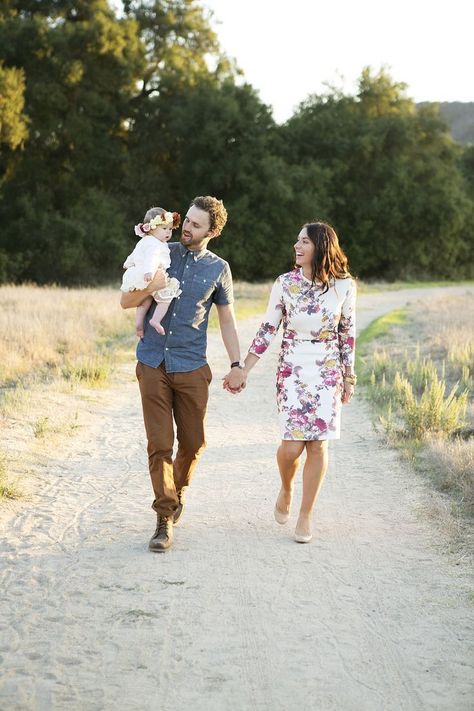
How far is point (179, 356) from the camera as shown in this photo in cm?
553

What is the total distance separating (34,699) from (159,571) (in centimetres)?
160

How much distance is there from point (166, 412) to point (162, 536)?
2.56 ft

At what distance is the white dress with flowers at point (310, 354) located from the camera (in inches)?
221

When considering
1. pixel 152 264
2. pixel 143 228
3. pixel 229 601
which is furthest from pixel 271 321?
pixel 229 601

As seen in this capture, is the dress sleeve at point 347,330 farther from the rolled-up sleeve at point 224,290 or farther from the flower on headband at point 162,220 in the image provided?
the flower on headband at point 162,220

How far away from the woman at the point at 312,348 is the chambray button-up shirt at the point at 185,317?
0.38 meters

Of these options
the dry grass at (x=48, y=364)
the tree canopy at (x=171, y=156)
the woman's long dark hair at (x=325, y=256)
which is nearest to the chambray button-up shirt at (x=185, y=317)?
the woman's long dark hair at (x=325, y=256)

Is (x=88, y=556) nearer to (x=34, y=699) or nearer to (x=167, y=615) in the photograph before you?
(x=167, y=615)

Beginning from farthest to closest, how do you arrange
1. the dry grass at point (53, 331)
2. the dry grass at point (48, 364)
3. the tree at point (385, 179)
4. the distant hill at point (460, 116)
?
the distant hill at point (460, 116) → the tree at point (385, 179) → the dry grass at point (53, 331) → the dry grass at point (48, 364)

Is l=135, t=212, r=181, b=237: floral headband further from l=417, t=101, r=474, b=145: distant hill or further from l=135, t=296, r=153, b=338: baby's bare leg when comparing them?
l=417, t=101, r=474, b=145: distant hill

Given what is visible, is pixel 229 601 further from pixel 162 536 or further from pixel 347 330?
pixel 347 330

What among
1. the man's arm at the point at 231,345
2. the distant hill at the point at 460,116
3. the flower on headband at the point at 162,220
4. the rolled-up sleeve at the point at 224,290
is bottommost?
the man's arm at the point at 231,345

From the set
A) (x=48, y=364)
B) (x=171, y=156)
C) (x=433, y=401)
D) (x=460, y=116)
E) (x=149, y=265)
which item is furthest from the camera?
(x=460, y=116)

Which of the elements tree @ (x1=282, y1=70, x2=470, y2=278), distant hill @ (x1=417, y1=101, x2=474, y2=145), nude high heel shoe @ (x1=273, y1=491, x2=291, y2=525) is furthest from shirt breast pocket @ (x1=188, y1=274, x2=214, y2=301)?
distant hill @ (x1=417, y1=101, x2=474, y2=145)
